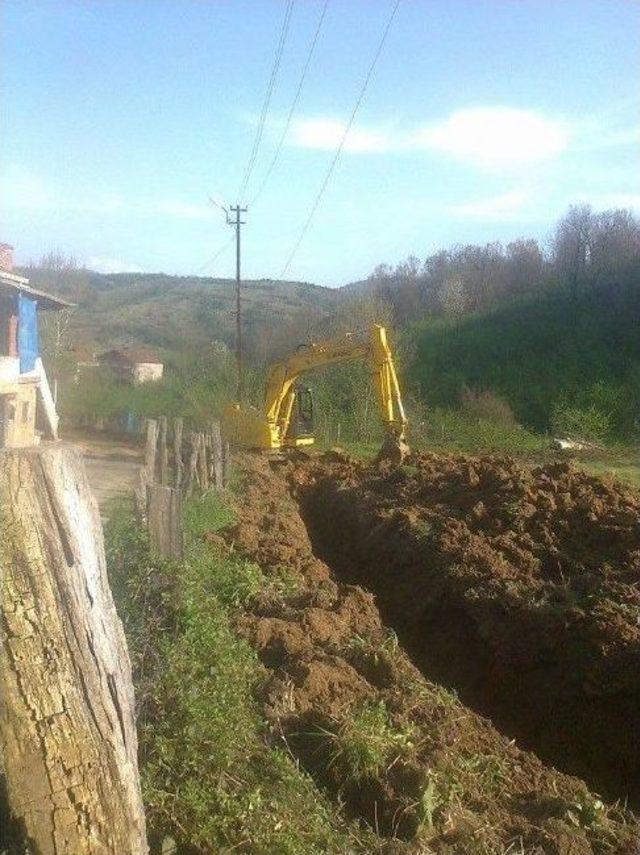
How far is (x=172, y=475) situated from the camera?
39.5 ft

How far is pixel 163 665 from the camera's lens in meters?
5.55

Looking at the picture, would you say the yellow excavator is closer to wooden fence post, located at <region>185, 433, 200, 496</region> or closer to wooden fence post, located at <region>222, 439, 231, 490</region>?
wooden fence post, located at <region>222, 439, 231, 490</region>

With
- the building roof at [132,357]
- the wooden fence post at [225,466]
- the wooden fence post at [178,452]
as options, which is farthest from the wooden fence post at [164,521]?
the building roof at [132,357]

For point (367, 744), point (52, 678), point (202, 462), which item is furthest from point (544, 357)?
point (52, 678)

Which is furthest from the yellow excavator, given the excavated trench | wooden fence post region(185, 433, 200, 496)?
wooden fence post region(185, 433, 200, 496)

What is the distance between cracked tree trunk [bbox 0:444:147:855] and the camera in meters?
2.78

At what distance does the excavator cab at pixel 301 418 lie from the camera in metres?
17.9

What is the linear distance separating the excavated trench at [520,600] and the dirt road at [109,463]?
3957mm

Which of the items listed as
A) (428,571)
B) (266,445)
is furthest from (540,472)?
(266,445)

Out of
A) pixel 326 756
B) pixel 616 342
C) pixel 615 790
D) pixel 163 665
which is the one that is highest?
pixel 616 342

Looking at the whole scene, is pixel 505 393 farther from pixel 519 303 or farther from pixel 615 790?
pixel 615 790

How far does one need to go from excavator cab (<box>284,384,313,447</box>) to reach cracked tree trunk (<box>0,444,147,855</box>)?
14867 mm

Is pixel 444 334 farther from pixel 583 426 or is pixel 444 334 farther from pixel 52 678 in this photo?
pixel 52 678

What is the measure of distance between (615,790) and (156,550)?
164 inches
